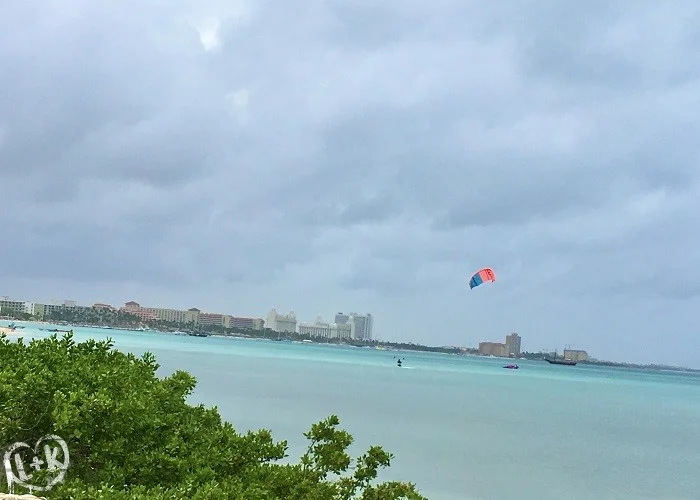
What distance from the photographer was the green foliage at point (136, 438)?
656cm

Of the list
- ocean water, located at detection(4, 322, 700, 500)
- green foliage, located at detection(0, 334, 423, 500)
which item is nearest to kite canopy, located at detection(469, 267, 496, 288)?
ocean water, located at detection(4, 322, 700, 500)

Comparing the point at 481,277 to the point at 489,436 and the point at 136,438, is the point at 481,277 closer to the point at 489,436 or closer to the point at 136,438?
the point at 489,436

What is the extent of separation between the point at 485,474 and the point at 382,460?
16.0 meters

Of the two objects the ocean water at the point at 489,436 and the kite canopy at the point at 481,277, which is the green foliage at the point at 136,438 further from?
the kite canopy at the point at 481,277

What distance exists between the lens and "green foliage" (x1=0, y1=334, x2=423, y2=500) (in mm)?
6559

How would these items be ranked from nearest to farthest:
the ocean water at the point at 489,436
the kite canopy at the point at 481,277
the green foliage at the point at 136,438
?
the green foliage at the point at 136,438 < the ocean water at the point at 489,436 < the kite canopy at the point at 481,277

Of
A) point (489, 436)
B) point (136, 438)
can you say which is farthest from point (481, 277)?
point (136, 438)

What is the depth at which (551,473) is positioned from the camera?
2575 cm

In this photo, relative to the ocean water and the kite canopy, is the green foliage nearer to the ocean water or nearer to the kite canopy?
the ocean water

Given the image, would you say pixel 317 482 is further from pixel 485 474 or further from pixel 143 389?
pixel 485 474

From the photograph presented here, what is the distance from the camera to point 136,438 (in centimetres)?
727

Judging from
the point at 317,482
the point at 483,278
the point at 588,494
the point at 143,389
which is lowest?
the point at 588,494

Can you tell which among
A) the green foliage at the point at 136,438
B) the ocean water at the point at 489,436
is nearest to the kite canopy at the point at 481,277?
the ocean water at the point at 489,436

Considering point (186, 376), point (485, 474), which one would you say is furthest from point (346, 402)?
point (186, 376)
